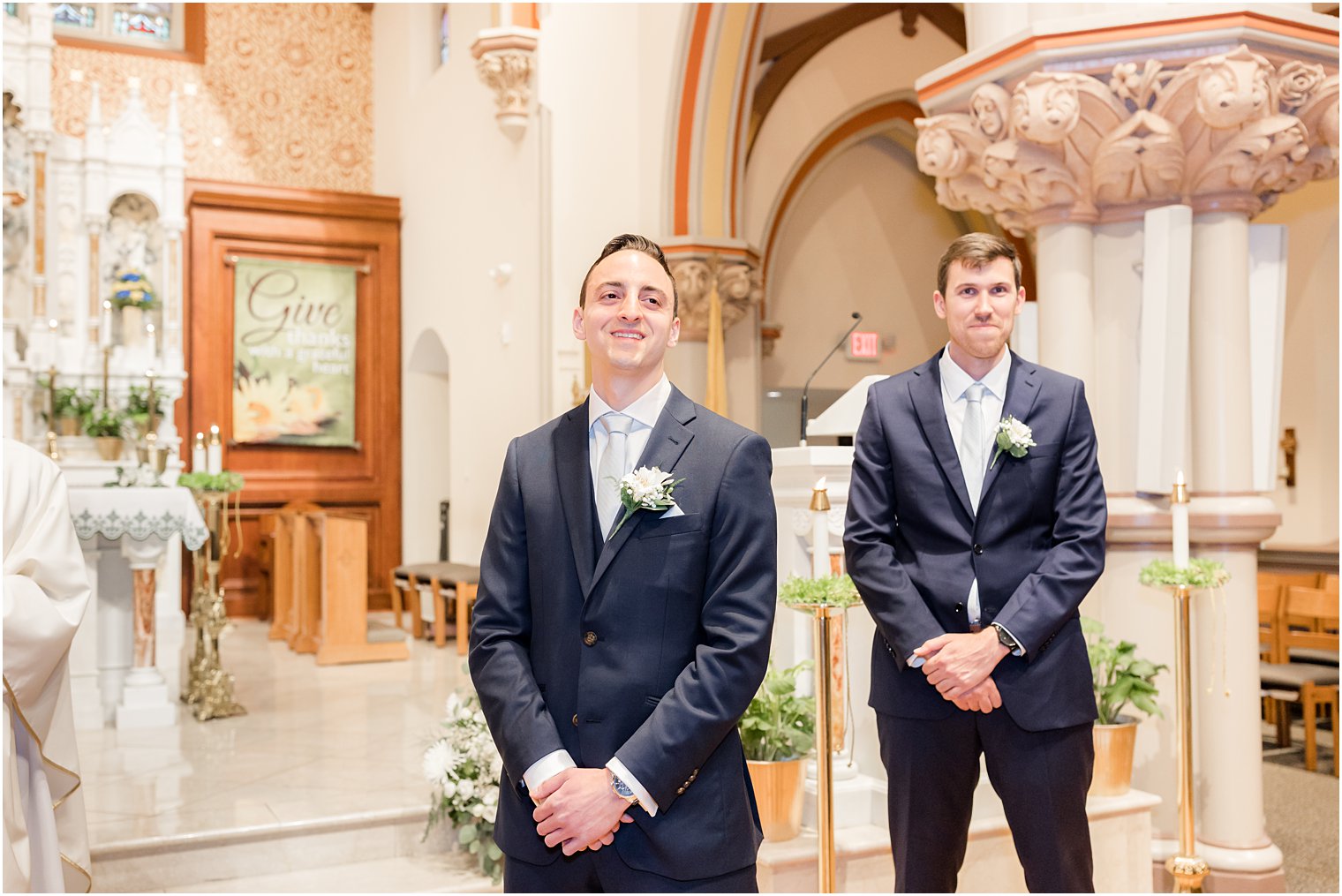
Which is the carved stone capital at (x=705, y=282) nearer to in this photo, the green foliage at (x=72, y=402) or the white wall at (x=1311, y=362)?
the white wall at (x=1311, y=362)

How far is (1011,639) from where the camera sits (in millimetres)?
2211

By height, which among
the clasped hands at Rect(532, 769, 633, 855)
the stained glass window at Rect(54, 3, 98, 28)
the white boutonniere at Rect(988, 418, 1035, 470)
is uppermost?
the stained glass window at Rect(54, 3, 98, 28)

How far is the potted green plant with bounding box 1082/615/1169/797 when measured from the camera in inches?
140

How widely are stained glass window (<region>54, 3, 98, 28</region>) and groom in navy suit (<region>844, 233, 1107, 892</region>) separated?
36.9 ft

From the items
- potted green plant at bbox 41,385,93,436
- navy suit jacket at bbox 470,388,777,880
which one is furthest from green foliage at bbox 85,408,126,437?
navy suit jacket at bbox 470,388,777,880

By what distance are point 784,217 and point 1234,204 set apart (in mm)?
6772

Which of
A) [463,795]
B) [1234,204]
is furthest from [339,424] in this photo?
[1234,204]

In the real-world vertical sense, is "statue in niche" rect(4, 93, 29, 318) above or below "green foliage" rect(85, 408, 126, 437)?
above

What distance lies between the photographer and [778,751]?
3242 mm

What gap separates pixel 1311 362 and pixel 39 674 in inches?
313

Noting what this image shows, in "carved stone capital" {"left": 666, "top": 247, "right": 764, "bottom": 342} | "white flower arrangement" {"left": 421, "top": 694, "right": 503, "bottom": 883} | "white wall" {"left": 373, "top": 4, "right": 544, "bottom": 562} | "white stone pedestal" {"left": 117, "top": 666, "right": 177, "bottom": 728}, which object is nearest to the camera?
"white flower arrangement" {"left": 421, "top": 694, "right": 503, "bottom": 883}

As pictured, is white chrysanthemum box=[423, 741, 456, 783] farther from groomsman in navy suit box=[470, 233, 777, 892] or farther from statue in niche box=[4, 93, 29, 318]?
statue in niche box=[4, 93, 29, 318]

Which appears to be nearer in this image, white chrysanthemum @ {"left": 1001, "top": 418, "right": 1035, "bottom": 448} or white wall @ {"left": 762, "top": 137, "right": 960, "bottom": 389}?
white chrysanthemum @ {"left": 1001, "top": 418, "right": 1035, "bottom": 448}

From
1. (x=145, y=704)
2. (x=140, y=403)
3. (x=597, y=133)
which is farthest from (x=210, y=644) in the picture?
(x=597, y=133)
